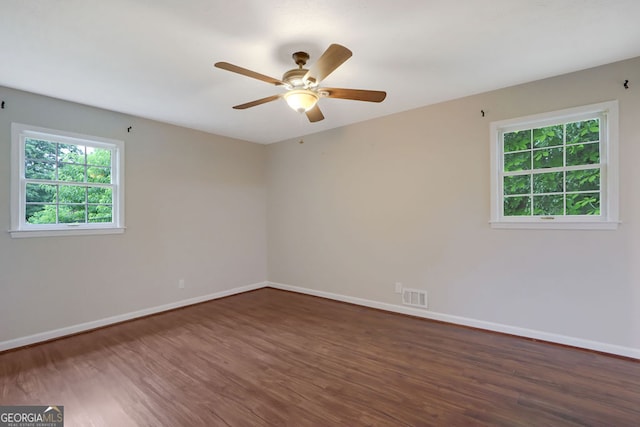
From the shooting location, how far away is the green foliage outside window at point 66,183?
3189 mm

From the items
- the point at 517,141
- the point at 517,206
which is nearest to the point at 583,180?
the point at 517,206

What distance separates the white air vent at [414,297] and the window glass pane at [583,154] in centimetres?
Result: 210

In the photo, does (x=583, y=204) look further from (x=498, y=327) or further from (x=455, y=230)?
(x=498, y=327)

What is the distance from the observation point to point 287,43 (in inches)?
90.0

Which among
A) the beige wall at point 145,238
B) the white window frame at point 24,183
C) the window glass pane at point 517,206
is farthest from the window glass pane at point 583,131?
the white window frame at point 24,183

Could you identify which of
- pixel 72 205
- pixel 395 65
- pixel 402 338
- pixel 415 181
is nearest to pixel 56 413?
pixel 72 205

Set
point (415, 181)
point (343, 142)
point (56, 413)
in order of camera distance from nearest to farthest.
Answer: point (56, 413)
point (415, 181)
point (343, 142)

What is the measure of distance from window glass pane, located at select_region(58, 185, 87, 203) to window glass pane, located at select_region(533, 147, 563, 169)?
5118 mm

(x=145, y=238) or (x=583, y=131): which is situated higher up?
(x=583, y=131)

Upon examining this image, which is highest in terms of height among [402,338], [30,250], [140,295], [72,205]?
[72,205]

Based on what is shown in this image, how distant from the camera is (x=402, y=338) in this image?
3.15 m

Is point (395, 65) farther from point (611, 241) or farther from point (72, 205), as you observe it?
point (72, 205)

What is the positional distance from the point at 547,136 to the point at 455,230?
4.38 ft

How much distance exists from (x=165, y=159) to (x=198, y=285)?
1.93 meters
